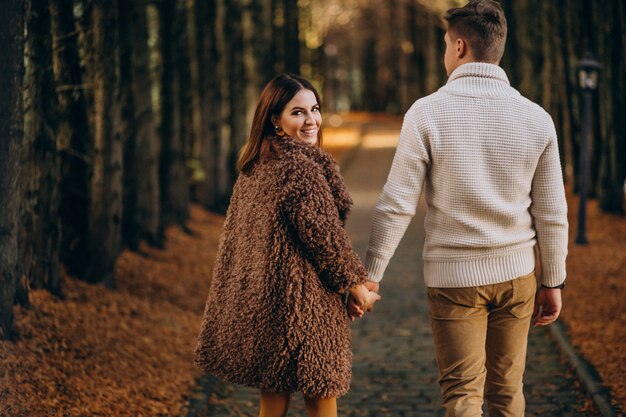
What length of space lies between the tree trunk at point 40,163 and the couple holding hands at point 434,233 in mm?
3503

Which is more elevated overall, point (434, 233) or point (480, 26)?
point (480, 26)

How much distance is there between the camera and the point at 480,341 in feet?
13.1

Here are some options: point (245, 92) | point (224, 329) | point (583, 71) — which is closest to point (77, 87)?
point (224, 329)

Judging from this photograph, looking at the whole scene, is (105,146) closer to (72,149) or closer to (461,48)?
(72,149)

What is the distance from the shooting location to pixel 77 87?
8195 millimetres

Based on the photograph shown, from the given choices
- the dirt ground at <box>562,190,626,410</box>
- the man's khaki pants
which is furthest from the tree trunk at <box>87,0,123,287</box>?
the man's khaki pants

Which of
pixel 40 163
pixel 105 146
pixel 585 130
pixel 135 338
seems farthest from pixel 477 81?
pixel 585 130

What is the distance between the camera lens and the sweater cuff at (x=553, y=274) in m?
4.16

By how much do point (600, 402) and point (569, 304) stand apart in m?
3.49

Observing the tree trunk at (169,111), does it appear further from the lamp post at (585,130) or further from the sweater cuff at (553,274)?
the sweater cuff at (553,274)

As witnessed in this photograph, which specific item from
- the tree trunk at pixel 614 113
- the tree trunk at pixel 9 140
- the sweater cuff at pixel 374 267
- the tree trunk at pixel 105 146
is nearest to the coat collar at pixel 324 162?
the sweater cuff at pixel 374 267

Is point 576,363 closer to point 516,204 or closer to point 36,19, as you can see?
point 516,204

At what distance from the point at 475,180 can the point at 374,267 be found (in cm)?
61

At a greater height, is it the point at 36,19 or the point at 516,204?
the point at 36,19
